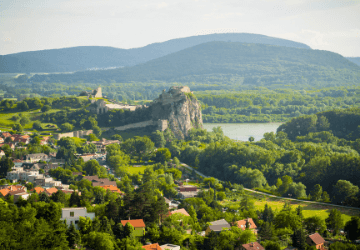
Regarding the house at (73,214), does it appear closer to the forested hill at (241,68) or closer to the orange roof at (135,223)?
the orange roof at (135,223)

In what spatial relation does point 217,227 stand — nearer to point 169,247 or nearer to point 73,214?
point 169,247

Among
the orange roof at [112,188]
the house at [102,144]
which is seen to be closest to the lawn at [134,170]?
the house at [102,144]

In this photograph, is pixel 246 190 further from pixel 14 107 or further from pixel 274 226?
pixel 14 107

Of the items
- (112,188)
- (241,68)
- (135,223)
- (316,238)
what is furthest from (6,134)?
(241,68)

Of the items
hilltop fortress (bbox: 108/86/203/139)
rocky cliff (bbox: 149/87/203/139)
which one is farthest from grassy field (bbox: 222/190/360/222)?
rocky cliff (bbox: 149/87/203/139)

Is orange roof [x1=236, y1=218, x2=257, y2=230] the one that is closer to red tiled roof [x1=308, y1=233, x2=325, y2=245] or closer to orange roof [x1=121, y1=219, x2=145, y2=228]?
red tiled roof [x1=308, y1=233, x2=325, y2=245]

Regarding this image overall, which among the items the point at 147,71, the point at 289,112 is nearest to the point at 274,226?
the point at 289,112
